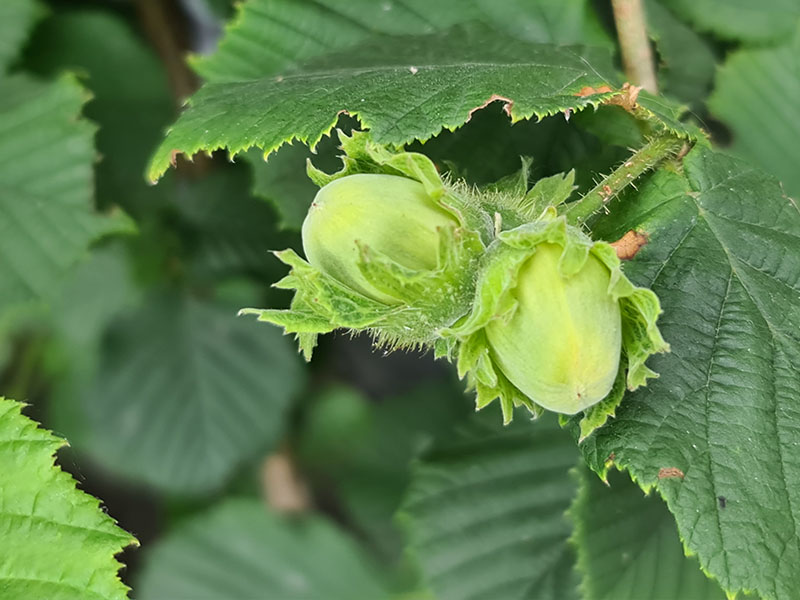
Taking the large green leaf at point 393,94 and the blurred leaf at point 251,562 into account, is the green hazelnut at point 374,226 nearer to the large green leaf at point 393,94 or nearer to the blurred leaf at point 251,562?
the large green leaf at point 393,94

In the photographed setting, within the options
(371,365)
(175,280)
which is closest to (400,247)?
(175,280)

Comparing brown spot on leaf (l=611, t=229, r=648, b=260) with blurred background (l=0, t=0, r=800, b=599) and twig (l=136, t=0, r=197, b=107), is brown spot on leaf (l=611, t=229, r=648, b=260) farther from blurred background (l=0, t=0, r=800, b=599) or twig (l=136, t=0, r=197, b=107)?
twig (l=136, t=0, r=197, b=107)

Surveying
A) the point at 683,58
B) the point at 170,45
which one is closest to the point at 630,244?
the point at 683,58

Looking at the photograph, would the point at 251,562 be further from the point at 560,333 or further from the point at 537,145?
the point at 560,333

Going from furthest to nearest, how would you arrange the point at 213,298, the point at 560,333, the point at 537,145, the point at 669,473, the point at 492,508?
the point at 213,298
the point at 492,508
the point at 537,145
the point at 669,473
the point at 560,333

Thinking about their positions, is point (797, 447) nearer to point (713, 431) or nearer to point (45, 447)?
point (713, 431)

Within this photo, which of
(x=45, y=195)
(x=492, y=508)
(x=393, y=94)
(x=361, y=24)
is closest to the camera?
(x=393, y=94)
